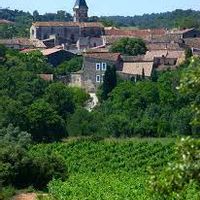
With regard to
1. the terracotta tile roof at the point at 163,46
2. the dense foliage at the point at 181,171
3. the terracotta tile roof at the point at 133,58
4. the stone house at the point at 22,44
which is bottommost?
the stone house at the point at 22,44

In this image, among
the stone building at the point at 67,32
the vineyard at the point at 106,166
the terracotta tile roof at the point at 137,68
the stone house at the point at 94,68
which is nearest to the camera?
the vineyard at the point at 106,166

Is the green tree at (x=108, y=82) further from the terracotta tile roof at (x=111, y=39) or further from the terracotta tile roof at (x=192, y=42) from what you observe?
the terracotta tile roof at (x=111, y=39)

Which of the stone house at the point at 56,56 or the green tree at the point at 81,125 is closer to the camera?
the green tree at the point at 81,125

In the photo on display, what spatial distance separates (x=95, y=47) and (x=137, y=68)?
2447 centimetres

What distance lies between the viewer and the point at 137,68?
206ft

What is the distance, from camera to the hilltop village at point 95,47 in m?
62.4

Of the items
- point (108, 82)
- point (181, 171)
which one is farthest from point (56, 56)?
point (181, 171)

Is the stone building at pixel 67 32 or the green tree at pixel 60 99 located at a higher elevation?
the green tree at pixel 60 99

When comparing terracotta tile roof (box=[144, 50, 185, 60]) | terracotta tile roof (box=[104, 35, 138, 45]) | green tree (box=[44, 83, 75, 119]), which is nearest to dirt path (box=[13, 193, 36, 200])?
green tree (box=[44, 83, 75, 119])

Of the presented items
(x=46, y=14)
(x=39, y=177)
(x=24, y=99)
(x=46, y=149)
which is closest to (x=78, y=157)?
(x=46, y=149)

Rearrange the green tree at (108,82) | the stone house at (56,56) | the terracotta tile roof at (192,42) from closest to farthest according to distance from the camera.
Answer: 1. the green tree at (108,82)
2. the stone house at (56,56)
3. the terracotta tile roof at (192,42)

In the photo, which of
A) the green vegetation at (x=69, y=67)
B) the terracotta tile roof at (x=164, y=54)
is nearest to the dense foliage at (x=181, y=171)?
the green vegetation at (x=69, y=67)

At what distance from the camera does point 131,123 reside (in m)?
43.7

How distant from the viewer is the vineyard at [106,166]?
2181cm
